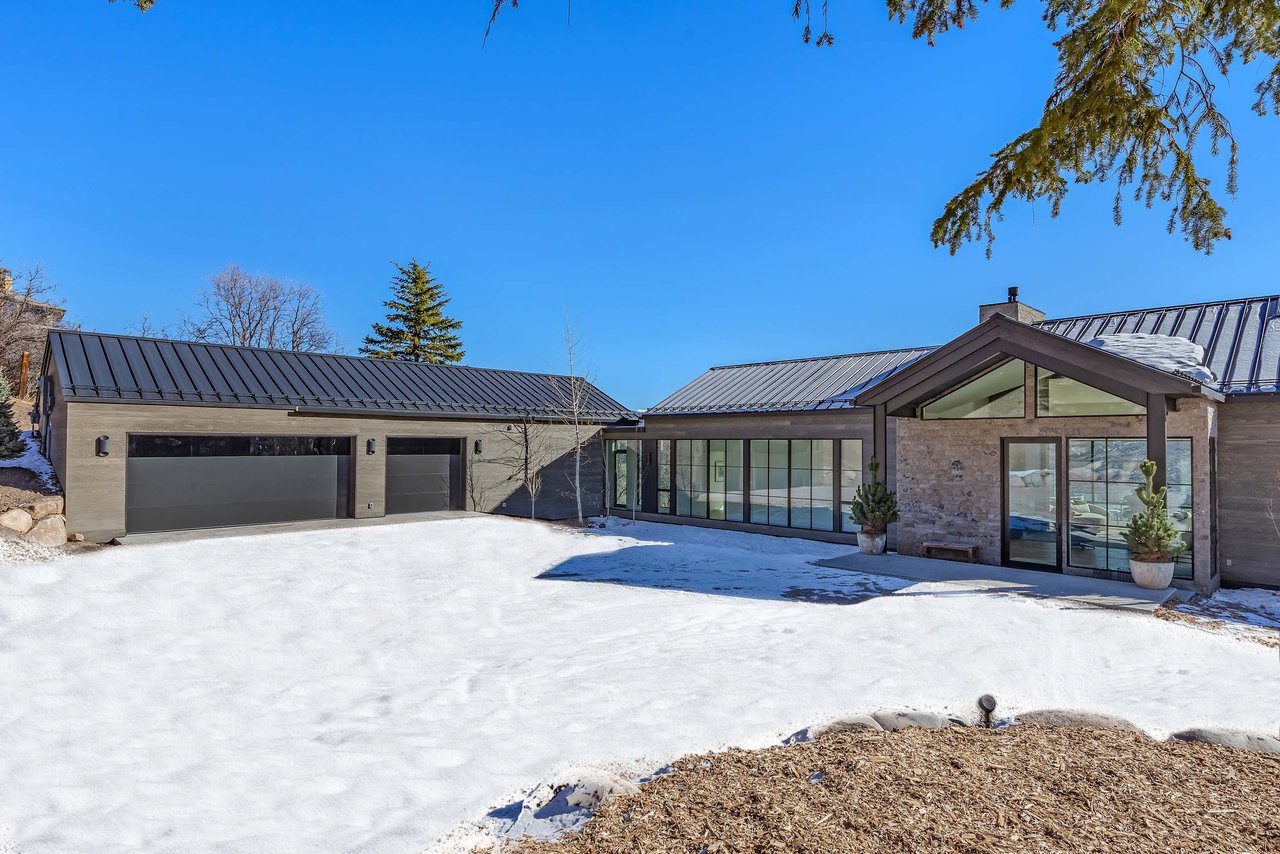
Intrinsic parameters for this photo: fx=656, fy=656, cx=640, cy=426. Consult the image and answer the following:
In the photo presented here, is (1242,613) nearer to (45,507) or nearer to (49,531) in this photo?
(49,531)

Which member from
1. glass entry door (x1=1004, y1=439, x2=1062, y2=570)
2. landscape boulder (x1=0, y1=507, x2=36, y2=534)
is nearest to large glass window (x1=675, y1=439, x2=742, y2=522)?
glass entry door (x1=1004, y1=439, x2=1062, y2=570)

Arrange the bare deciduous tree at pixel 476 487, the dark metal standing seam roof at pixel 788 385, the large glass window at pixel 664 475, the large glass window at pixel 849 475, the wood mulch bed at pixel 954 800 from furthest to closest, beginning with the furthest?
the large glass window at pixel 664 475
the bare deciduous tree at pixel 476 487
the dark metal standing seam roof at pixel 788 385
the large glass window at pixel 849 475
the wood mulch bed at pixel 954 800

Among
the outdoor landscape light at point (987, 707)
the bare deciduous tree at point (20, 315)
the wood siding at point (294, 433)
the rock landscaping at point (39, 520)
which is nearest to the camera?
the outdoor landscape light at point (987, 707)

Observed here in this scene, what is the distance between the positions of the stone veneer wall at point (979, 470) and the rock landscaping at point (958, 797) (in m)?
7.44

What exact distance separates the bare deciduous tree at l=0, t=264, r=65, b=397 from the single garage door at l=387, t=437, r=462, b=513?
16829mm

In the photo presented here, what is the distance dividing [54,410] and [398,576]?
380 inches

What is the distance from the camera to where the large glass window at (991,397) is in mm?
11164

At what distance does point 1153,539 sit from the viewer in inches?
364

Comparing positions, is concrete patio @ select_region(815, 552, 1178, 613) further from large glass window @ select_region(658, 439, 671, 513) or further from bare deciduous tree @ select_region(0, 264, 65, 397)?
bare deciduous tree @ select_region(0, 264, 65, 397)

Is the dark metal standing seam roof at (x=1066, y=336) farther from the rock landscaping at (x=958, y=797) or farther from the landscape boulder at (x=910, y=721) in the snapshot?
the rock landscaping at (x=958, y=797)

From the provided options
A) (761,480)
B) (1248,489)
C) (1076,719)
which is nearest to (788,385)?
(761,480)

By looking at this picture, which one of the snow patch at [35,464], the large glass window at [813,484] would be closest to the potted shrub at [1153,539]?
the large glass window at [813,484]

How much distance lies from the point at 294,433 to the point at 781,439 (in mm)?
11072

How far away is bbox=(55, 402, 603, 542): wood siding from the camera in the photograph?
12094 millimetres
